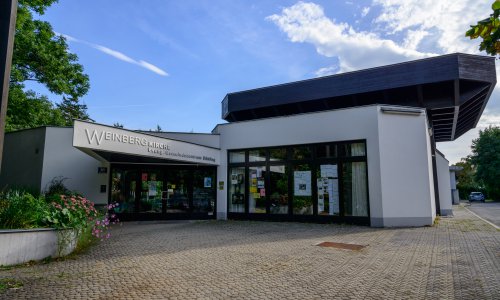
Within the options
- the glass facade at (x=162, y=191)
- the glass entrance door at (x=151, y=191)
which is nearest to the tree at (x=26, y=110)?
the glass facade at (x=162, y=191)

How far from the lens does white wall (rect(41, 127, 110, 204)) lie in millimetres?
12398

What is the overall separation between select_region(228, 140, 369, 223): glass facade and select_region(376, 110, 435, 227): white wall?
28.2 inches

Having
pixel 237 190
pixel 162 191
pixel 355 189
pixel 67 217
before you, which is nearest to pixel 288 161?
pixel 237 190

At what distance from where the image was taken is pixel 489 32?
3150 millimetres

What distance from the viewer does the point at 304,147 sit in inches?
525

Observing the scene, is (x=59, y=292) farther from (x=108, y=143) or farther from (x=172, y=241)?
(x=108, y=143)

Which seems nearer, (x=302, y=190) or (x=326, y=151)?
(x=326, y=151)

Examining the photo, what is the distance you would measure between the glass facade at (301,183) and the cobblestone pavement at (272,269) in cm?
264

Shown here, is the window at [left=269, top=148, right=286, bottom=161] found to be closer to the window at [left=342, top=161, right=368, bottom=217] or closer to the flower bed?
the window at [left=342, top=161, right=368, bottom=217]

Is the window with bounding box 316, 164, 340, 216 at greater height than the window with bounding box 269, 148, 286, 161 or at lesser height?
lesser

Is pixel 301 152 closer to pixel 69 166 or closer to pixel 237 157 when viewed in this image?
pixel 237 157

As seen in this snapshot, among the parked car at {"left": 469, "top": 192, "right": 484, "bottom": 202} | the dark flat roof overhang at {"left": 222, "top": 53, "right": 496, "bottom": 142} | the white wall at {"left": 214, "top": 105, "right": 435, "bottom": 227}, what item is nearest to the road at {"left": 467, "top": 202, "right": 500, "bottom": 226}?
the white wall at {"left": 214, "top": 105, "right": 435, "bottom": 227}

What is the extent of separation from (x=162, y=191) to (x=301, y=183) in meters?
5.81

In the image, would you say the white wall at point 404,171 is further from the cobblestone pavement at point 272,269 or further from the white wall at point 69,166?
the white wall at point 69,166
